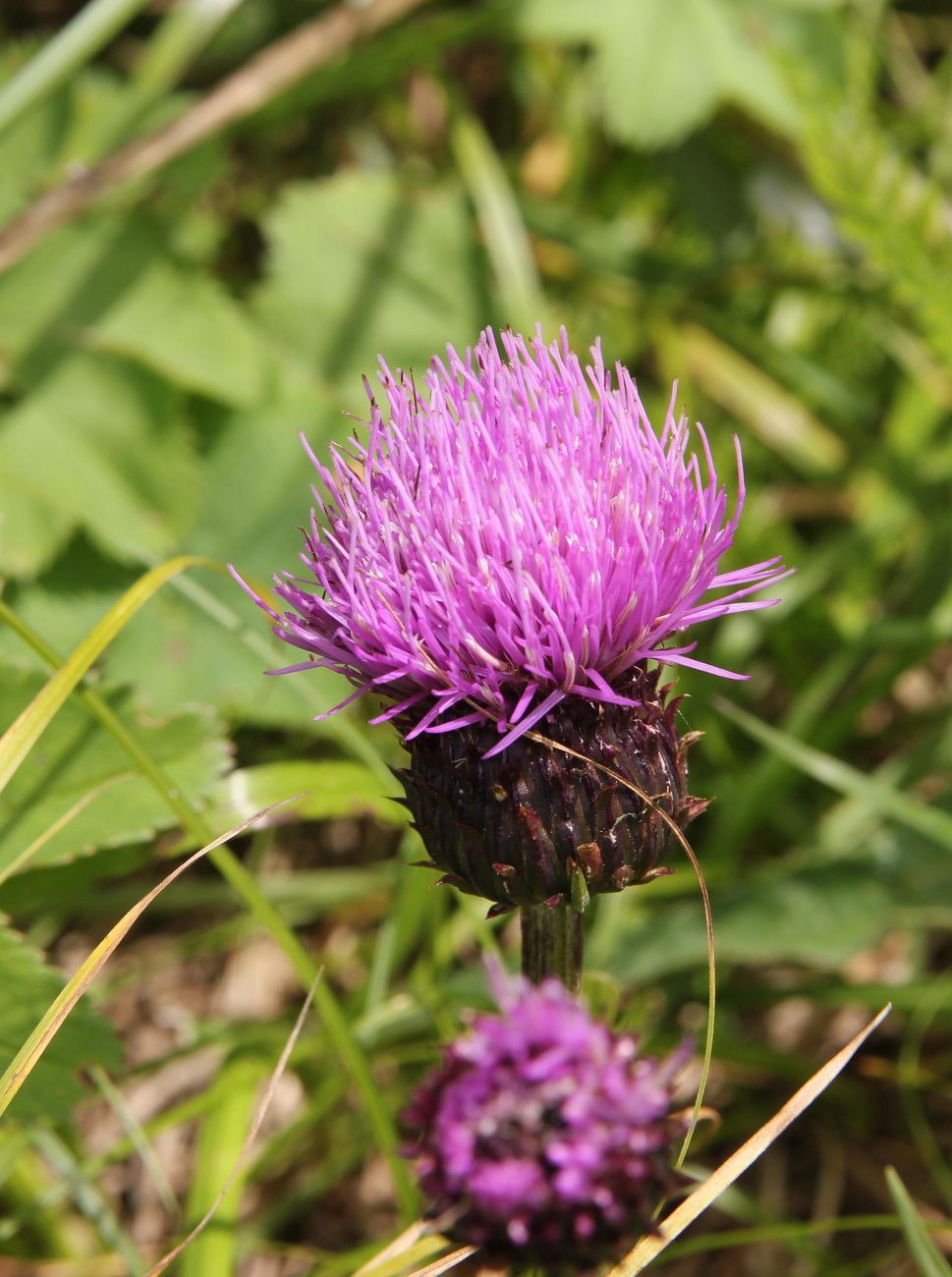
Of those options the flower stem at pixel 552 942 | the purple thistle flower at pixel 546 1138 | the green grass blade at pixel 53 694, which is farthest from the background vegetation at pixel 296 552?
the purple thistle flower at pixel 546 1138

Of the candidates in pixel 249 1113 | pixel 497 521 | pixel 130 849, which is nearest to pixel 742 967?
pixel 249 1113

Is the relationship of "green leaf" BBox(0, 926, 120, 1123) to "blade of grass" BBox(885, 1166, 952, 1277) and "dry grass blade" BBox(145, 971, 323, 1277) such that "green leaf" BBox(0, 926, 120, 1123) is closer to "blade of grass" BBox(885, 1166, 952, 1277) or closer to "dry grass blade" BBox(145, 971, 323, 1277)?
"dry grass blade" BBox(145, 971, 323, 1277)

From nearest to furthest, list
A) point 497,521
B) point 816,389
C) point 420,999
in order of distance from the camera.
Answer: point 497,521 → point 420,999 → point 816,389

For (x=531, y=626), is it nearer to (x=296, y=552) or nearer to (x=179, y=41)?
(x=296, y=552)

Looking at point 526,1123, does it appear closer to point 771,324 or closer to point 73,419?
point 73,419

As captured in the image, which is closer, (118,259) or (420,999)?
(420,999)

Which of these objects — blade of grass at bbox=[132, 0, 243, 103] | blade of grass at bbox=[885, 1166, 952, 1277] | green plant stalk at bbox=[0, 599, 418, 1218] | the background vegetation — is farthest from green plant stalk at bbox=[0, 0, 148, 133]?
blade of grass at bbox=[885, 1166, 952, 1277]
